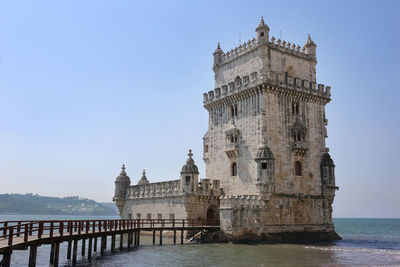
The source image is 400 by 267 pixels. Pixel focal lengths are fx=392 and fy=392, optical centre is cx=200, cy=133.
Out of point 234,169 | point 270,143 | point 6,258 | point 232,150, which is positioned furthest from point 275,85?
point 6,258

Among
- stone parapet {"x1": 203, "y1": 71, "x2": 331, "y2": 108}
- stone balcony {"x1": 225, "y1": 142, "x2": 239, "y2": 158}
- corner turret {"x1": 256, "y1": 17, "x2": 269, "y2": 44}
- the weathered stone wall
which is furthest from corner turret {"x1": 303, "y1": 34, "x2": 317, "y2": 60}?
the weathered stone wall

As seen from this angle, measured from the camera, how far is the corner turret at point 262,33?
37.8 m

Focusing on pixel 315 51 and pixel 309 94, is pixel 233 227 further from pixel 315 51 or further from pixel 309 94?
pixel 315 51

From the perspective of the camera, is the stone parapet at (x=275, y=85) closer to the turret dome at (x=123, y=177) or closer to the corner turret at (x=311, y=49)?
the corner turret at (x=311, y=49)

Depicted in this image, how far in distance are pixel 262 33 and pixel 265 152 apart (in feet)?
39.3

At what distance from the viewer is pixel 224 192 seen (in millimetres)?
38875

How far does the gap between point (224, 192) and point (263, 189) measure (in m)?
5.83

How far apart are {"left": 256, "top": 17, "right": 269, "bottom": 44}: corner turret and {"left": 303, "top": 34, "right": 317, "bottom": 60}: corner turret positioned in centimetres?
646

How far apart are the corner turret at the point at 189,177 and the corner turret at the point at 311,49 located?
57.0 ft

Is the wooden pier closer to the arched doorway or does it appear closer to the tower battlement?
the arched doorway

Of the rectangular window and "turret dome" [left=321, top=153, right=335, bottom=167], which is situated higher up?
"turret dome" [left=321, top=153, right=335, bottom=167]

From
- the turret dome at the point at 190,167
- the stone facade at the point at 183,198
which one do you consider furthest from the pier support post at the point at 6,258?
the turret dome at the point at 190,167

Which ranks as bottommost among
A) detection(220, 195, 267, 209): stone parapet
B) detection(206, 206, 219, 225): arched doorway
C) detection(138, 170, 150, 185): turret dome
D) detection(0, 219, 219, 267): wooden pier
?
detection(0, 219, 219, 267): wooden pier

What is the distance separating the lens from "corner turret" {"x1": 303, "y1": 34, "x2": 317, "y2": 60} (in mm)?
41938
